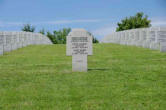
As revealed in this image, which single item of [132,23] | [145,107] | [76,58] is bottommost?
[145,107]

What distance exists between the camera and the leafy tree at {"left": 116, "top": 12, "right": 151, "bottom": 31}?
284 feet

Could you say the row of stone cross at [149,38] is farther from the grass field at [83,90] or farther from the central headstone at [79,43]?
the grass field at [83,90]

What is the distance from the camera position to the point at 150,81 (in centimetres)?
1183

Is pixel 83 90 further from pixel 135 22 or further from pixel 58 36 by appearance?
pixel 58 36

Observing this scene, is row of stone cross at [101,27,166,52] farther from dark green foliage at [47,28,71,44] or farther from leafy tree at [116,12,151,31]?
dark green foliage at [47,28,71,44]

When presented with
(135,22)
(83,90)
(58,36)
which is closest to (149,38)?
(83,90)

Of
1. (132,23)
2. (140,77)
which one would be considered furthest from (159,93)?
(132,23)

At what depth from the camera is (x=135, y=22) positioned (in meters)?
87.9

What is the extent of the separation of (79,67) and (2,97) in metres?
5.53

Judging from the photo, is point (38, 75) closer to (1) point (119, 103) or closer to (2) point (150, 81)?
(2) point (150, 81)

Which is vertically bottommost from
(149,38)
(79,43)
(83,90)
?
(83,90)

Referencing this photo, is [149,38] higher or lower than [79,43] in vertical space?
higher

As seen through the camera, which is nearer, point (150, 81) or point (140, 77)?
point (150, 81)

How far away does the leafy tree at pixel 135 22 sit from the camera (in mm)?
86625
